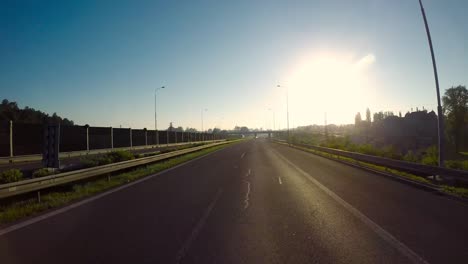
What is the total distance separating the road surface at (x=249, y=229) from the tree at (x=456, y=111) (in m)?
84.2

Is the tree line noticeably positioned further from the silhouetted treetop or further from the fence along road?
the silhouetted treetop

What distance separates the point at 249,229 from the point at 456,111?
3789 inches

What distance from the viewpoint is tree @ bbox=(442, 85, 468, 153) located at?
271 ft

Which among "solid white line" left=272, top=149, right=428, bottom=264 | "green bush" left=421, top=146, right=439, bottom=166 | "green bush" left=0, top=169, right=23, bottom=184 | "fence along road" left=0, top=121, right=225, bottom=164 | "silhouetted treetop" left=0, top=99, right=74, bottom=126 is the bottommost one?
"green bush" left=421, top=146, right=439, bottom=166

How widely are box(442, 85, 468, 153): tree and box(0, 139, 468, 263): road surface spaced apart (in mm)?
84230

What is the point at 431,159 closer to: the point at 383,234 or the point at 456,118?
the point at 383,234

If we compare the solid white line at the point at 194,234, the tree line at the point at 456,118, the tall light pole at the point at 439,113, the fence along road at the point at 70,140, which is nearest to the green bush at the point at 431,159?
the tall light pole at the point at 439,113

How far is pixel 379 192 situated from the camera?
11609 millimetres

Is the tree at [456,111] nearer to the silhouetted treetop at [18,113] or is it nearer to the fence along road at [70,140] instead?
the fence along road at [70,140]

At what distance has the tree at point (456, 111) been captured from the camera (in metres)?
82.5

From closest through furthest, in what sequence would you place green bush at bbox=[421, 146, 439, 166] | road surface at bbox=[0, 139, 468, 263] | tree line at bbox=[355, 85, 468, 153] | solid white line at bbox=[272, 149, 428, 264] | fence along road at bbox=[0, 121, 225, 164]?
1. solid white line at bbox=[272, 149, 428, 264]
2. road surface at bbox=[0, 139, 468, 263]
3. green bush at bbox=[421, 146, 439, 166]
4. fence along road at bbox=[0, 121, 225, 164]
5. tree line at bbox=[355, 85, 468, 153]

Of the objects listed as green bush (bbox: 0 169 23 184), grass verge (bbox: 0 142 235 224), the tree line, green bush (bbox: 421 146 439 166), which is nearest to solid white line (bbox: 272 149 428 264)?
grass verge (bbox: 0 142 235 224)

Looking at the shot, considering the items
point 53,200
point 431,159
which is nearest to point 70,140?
point 53,200

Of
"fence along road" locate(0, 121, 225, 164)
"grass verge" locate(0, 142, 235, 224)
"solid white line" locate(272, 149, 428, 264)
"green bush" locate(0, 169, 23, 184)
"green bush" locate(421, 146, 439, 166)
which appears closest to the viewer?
"solid white line" locate(272, 149, 428, 264)
